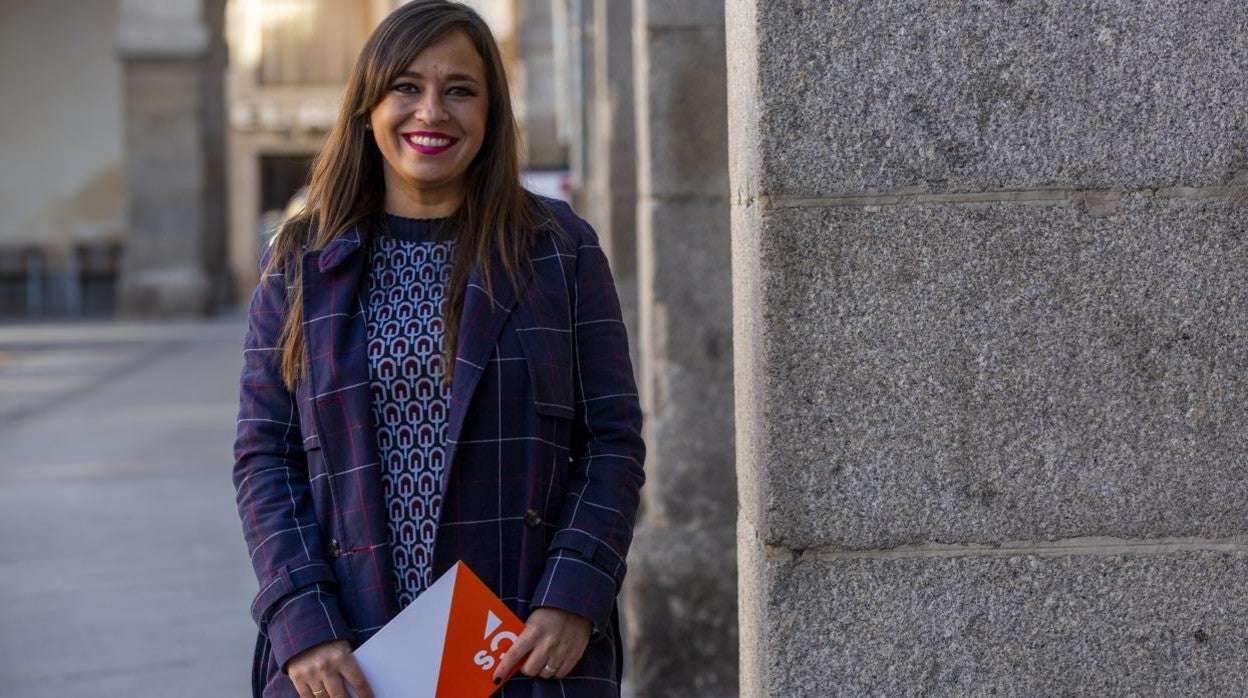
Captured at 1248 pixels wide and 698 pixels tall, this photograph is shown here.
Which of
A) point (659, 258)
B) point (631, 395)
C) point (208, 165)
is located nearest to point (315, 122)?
point (208, 165)

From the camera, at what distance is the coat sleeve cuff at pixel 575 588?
2.45m

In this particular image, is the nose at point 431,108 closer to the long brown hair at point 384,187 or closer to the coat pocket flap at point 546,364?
the long brown hair at point 384,187

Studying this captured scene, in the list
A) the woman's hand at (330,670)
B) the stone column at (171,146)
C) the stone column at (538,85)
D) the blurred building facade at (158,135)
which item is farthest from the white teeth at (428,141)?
the stone column at (171,146)

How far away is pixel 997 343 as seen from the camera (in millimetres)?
2455

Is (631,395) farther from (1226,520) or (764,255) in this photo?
(1226,520)

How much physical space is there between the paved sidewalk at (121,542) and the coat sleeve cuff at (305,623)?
3311 millimetres

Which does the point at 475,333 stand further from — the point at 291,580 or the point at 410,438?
the point at 291,580

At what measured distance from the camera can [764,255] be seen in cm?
244

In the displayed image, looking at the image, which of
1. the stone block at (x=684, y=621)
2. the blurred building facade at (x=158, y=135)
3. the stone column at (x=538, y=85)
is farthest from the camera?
the blurred building facade at (x=158, y=135)

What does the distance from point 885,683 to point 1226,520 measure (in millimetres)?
548

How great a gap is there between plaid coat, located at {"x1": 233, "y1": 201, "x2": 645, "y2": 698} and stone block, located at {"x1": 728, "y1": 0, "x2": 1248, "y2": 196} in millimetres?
407

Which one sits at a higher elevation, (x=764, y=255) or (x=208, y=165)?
(x=208, y=165)

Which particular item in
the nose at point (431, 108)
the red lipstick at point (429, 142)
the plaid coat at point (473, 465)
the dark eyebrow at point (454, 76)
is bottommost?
the plaid coat at point (473, 465)

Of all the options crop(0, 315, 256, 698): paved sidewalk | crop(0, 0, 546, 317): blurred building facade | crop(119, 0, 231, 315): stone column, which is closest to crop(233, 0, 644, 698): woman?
crop(0, 315, 256, 698): paved sidewalk
